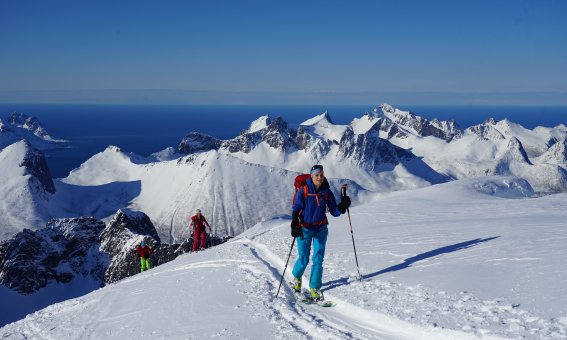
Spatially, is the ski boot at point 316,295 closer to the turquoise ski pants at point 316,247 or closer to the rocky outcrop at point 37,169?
the turquoise ski pants at point 316,247

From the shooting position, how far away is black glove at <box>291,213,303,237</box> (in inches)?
398

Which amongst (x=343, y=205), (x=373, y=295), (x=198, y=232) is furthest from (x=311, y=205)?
(x=198, y=232)

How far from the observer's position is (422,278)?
34.9ft

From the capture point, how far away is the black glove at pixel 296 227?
33.2 ft

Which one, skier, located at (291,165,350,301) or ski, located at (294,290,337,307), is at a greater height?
skier, located at (291,165,350,301)

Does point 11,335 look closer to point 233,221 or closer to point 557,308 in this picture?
point 557,308

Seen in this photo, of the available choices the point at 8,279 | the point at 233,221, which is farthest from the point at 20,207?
the point at 8,279

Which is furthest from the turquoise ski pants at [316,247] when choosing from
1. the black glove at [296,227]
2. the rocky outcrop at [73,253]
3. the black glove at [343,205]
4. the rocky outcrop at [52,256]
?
the rocky outcrop at [52,256]

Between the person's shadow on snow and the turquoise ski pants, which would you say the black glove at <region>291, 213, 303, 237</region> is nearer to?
the turquoise ski pants

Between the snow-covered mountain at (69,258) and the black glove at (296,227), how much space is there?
52286mm

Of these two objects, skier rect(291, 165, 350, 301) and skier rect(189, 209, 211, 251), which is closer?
skier rect(291, 165, 350, 301)

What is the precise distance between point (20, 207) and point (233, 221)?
70.0m

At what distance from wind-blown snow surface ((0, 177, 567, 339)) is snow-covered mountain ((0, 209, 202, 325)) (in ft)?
157

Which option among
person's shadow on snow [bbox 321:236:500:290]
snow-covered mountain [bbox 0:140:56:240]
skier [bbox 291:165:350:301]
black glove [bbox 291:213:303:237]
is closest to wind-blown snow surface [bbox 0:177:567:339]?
person's shadow on snow [bbox 321:236:500:290]
